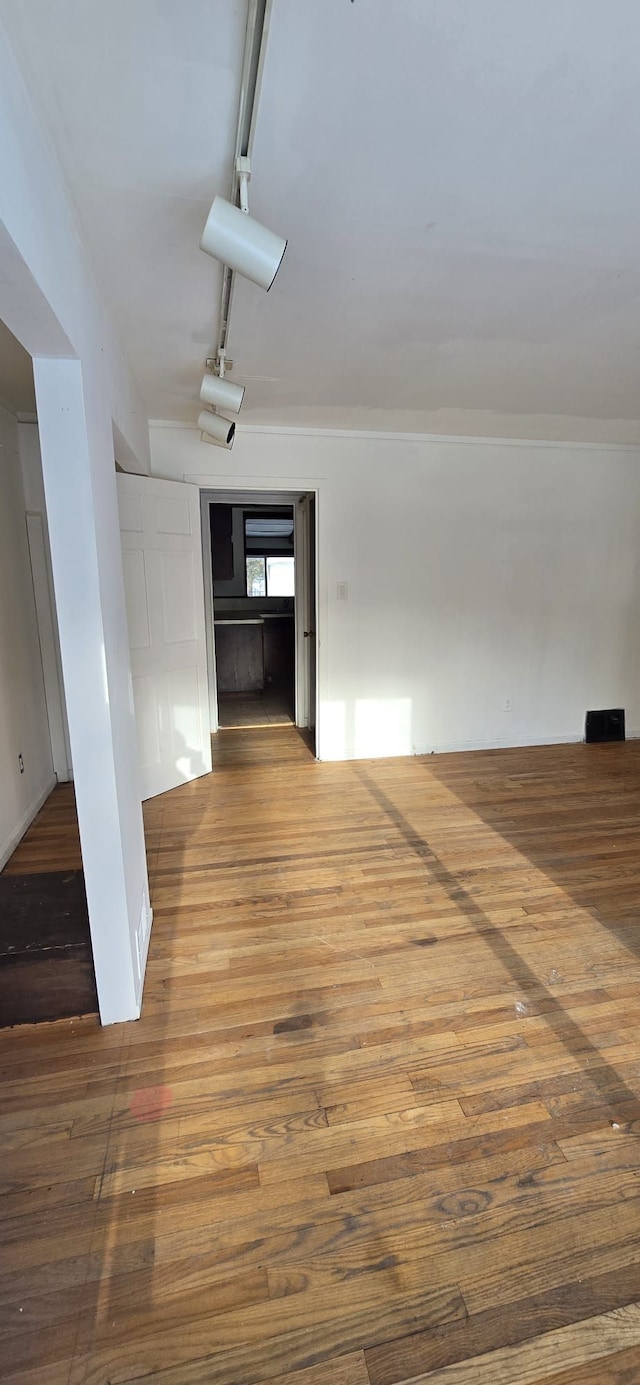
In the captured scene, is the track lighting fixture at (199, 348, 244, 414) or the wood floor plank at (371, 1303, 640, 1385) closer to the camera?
the wood floor plank at (371, 1303, 640, 1385)

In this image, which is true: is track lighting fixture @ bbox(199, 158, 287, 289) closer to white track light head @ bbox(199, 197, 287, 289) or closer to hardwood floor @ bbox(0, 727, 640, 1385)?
white track light head @ bbox(199, 197, 287, 289)

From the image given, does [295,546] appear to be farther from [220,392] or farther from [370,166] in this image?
[370,166]

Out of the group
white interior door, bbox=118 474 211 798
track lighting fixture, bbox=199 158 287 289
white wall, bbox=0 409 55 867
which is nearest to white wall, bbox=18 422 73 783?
white wall, bbox=0 409 55 867

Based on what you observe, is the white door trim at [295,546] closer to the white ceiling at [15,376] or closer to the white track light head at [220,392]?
the white ceiling at [15,376]

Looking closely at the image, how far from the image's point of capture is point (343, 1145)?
1.40m

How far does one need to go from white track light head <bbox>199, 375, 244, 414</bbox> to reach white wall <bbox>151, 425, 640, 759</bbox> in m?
1.25

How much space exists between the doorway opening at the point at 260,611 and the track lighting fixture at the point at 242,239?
2.72 metres

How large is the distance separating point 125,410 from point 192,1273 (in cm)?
292

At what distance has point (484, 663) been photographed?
4.50 meters

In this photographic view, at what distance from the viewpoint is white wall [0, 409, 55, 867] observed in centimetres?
302

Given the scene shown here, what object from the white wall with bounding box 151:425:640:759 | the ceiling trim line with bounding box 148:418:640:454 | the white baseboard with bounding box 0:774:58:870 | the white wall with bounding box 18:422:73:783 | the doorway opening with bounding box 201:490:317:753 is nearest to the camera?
the white baseboard with bounding box 0:774:58:870

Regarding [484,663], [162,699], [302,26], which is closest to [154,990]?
[162,699]

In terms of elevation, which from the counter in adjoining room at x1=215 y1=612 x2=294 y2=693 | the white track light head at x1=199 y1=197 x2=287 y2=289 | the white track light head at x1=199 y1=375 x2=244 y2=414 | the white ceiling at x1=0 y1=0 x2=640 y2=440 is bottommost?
the counter in adjoining room at x1=215 y1=612 x2=294 y2=693

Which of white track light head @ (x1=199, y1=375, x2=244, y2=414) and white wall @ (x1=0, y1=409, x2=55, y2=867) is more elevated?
white track light head @ (x1=199, y1=375, x2=244, y2=414)
